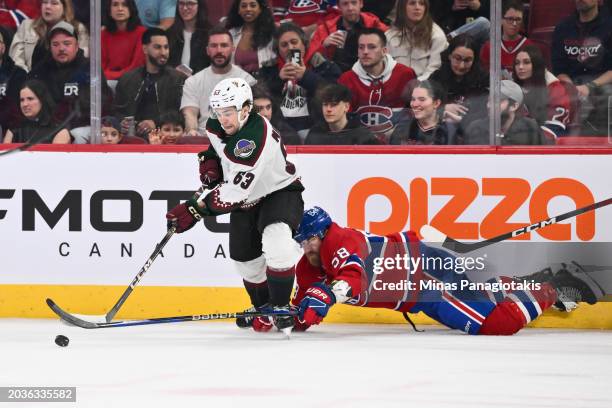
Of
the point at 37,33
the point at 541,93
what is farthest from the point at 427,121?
the point at 37,33

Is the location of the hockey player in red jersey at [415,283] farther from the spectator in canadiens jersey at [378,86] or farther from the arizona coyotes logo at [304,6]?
the arizona coyotes logo at [304,6]

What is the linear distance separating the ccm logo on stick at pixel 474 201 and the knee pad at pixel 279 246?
68cm

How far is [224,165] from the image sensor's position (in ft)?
17.2

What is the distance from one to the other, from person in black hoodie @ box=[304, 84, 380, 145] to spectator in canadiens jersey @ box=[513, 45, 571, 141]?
73 centimetres

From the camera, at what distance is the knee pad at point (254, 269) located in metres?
5.30

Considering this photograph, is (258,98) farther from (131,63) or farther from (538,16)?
(538,16)

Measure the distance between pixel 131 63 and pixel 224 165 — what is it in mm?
934

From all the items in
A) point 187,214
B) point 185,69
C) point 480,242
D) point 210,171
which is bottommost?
point 480,242

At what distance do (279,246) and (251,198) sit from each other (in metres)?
0.25

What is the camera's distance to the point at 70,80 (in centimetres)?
583

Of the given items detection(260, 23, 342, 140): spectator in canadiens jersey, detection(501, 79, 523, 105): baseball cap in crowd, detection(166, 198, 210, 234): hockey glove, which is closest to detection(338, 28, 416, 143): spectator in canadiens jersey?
detection(260, 23, 342, 140): spectator in canadiens jersey

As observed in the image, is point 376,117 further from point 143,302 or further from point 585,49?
point 143,302

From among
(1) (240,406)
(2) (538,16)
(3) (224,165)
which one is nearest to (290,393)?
(1) (240,406)

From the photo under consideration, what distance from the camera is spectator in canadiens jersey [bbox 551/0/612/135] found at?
5508mm
